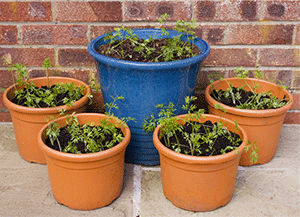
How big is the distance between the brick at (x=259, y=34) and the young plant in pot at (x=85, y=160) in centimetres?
87

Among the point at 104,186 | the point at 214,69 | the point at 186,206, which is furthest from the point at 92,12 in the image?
the point at 186,206

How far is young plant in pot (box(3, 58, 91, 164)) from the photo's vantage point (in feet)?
5.86

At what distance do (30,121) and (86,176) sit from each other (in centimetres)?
52

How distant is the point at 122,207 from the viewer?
5.22ft

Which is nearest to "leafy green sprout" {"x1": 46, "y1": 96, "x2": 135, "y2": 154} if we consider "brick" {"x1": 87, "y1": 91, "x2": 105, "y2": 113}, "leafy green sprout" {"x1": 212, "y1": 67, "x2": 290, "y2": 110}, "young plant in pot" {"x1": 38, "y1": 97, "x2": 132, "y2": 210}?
"young plant in pot" {"x1": 38, "y1": 97, "x2": 132, "y2": 210}

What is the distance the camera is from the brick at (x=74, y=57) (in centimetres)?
208

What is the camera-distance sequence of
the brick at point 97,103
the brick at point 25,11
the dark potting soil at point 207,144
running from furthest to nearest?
the brick at point 97,103 < the brick at point 25,11 < the dark potting soil at point 207,144

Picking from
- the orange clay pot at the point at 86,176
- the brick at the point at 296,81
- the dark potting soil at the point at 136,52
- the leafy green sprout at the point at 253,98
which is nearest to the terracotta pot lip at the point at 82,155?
the orange clay pot at the point at 86,176

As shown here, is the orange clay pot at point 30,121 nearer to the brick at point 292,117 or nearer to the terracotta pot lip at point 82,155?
the terracotta pot lip at point 82,155

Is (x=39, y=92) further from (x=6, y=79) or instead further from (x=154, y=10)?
(x=154, y=10)

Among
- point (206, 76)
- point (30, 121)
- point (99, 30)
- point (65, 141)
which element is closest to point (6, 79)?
point (30, 121)

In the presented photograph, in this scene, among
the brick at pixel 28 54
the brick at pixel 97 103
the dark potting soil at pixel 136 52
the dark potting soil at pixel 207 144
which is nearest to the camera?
the dark potting soil at pixel 207 144

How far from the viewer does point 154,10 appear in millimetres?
1993

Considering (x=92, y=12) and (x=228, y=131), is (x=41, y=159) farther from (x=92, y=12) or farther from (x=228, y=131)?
(x=228, y=131)
